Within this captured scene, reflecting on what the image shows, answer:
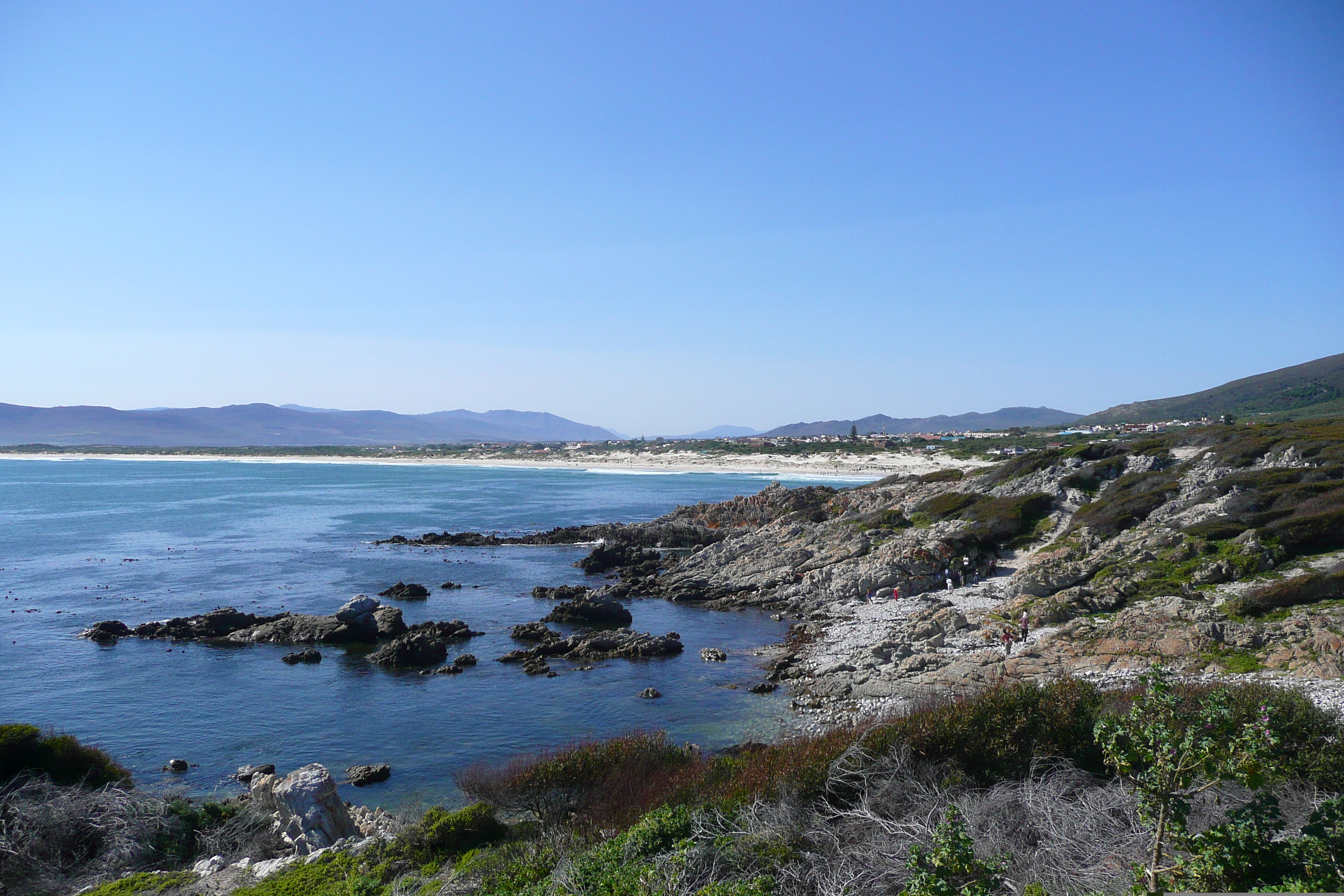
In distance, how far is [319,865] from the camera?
400 inches

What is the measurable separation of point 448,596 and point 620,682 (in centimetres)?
1522

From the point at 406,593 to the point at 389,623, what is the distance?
22.5 feet

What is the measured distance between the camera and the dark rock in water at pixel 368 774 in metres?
15.6

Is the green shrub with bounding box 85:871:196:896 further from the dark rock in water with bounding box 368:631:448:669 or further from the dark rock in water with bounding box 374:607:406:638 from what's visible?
Result: the dark rock in water with bounding box 374:607:406:638

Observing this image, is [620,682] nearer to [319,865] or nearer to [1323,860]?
[319,865]

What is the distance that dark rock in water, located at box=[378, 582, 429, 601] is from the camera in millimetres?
33750

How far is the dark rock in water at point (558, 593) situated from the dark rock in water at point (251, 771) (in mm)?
17028

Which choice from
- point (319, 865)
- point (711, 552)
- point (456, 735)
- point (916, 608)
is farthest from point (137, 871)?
point (711, 552)

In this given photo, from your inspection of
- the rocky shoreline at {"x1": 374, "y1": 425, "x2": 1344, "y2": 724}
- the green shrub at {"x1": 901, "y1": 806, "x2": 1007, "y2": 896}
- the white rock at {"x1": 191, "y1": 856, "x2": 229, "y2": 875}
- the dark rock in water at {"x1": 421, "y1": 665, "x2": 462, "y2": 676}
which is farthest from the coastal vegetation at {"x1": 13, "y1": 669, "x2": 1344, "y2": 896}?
the dark rock in water at {"x1": 421, "y1": 665, "x2": 462, "y2": 676}

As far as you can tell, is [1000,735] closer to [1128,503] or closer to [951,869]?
[951,869]

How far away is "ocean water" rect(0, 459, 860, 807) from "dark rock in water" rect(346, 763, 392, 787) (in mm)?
169

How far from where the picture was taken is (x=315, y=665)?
24.6m

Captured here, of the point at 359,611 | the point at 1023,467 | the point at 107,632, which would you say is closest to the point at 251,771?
the point at 359,611

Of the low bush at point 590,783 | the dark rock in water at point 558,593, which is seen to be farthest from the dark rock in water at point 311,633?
the low bush at point 590,783
